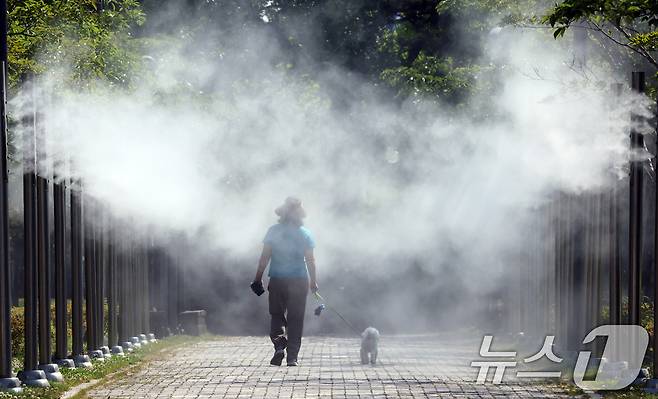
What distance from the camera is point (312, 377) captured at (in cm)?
1812

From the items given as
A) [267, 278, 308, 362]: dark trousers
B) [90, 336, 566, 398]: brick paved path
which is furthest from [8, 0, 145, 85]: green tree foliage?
[267, 278, 308, 362]: dark trousers

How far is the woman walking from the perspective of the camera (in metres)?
19.6

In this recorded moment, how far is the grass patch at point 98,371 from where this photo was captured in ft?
52.0

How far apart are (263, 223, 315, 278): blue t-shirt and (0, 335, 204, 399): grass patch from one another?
236 cm

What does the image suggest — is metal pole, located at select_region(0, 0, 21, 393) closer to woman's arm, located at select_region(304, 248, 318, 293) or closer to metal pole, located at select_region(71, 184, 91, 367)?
metal pole, located at select_region(71, 184, 91, 367)

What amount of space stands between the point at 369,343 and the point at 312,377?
297cm

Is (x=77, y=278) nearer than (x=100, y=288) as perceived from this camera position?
Yes

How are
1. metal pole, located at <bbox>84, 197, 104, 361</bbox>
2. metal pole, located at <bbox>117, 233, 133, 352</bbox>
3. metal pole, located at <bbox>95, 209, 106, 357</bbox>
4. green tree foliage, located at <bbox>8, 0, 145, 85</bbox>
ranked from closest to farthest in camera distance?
metal pole, located at <bbox>84, 197, 104, 361</bbox> < metal pole, located at <bbox>95, 209, 106, 357</bbox> < green tree foliage, located at <bbox>8, 0, 145, 85</bbox> < metal pole, located at <bbox>117, 233, 133, 352</bbox>

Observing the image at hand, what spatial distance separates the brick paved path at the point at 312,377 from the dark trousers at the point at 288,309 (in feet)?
1.13

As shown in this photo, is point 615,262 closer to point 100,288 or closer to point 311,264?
point 311,264

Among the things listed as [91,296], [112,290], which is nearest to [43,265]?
[91,296]

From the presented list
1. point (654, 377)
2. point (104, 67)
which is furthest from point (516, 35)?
point (654, 377)

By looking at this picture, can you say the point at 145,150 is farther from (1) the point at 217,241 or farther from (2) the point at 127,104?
(1) the point at 217,241

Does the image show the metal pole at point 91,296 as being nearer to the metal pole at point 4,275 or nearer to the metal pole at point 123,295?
the metal pole at point 123,295
